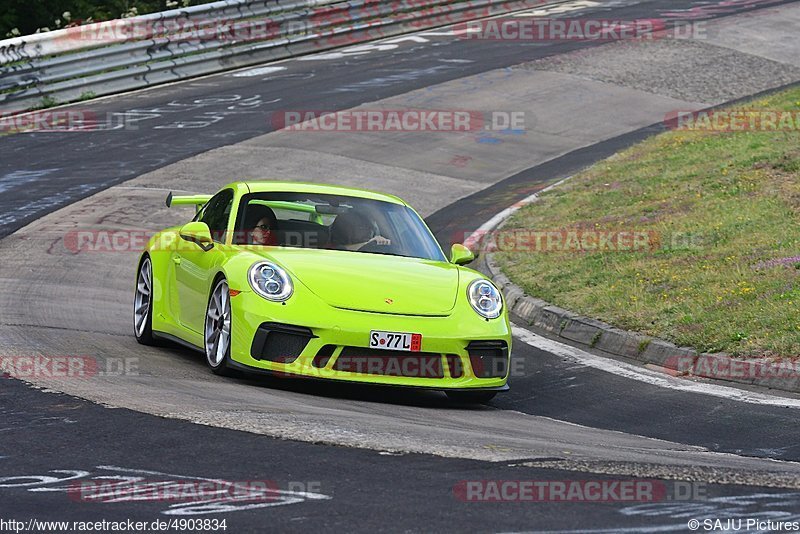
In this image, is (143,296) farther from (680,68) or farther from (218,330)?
(680,68)

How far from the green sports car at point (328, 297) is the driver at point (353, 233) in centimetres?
1

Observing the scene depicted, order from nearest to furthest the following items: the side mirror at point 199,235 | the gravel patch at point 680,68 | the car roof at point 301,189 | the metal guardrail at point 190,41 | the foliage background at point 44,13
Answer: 1. the side mirror at point 199,235
2. the car roof at point 301,189
3. the metal guardrail at point 190,41
4. the gravel patch at point 680,68
5. the foliage background at point 44,13

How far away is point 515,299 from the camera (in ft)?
42.4

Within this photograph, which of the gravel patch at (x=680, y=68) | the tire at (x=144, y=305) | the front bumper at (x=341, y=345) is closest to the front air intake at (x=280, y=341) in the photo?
the front bumper at (x=341, y=345)

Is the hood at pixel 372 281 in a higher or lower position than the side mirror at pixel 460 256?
higher

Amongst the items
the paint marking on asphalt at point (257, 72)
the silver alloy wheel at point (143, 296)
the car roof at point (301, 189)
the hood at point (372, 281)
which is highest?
the car roof at point (301, 189)

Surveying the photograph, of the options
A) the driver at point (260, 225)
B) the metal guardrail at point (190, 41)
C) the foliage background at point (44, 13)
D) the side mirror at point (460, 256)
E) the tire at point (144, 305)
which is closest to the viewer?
the driver at point (260, 225)

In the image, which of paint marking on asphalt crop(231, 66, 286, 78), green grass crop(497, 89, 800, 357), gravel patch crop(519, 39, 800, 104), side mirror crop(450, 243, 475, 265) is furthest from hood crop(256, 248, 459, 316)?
paint marking on asphalt crop(231, 66, 286, 78)

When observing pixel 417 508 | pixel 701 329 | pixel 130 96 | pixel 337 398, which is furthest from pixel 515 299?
pixel 130 96

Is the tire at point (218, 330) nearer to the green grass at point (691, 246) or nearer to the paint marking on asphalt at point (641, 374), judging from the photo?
the paint marking on asphalt at point (641, 374)

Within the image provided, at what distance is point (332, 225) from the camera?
32.3ft

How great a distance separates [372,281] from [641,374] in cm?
238

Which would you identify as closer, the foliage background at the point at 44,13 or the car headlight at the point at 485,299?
the car headlight at the point at 485,299

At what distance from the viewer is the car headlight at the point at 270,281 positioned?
28.2 feet
